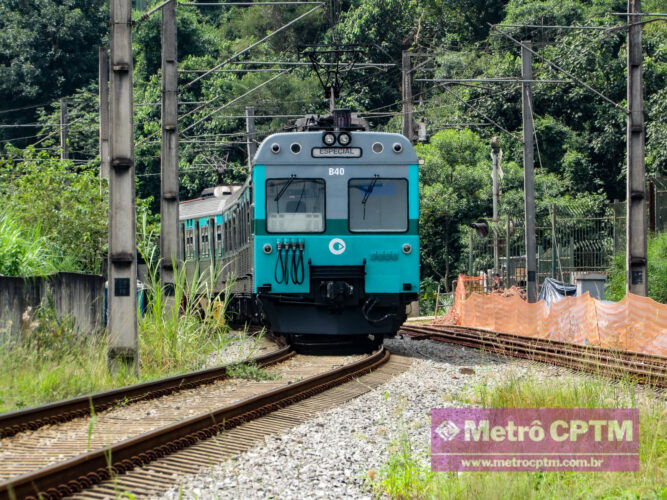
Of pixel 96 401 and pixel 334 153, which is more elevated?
pixel 334 153

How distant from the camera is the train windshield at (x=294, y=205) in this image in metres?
15.3

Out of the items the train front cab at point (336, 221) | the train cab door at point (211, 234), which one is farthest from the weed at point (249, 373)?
the train cab door at point (211, 234)

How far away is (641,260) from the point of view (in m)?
17.8

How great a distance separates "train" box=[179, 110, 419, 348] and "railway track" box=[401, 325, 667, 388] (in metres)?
2.01

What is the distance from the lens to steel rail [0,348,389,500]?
5.55 meters

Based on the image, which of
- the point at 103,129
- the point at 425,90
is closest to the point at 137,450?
the point at 103,129

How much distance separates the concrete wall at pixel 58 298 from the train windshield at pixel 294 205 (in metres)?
2.95

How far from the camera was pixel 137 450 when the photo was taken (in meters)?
6.77

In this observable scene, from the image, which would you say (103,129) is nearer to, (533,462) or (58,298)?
(58,298)

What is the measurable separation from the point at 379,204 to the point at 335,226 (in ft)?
2.70

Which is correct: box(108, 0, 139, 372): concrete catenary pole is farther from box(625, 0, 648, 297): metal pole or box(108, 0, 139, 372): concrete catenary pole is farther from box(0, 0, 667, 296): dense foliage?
box(0, 0, 667, 296): dense foliage

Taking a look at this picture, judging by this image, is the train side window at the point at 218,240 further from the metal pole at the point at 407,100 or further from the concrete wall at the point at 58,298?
the metal pole at the point at 407,100

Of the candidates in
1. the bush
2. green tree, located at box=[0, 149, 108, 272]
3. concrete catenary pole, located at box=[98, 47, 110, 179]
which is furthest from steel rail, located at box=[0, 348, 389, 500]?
the bush

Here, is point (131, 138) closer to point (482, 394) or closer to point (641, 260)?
point (482, 394)
